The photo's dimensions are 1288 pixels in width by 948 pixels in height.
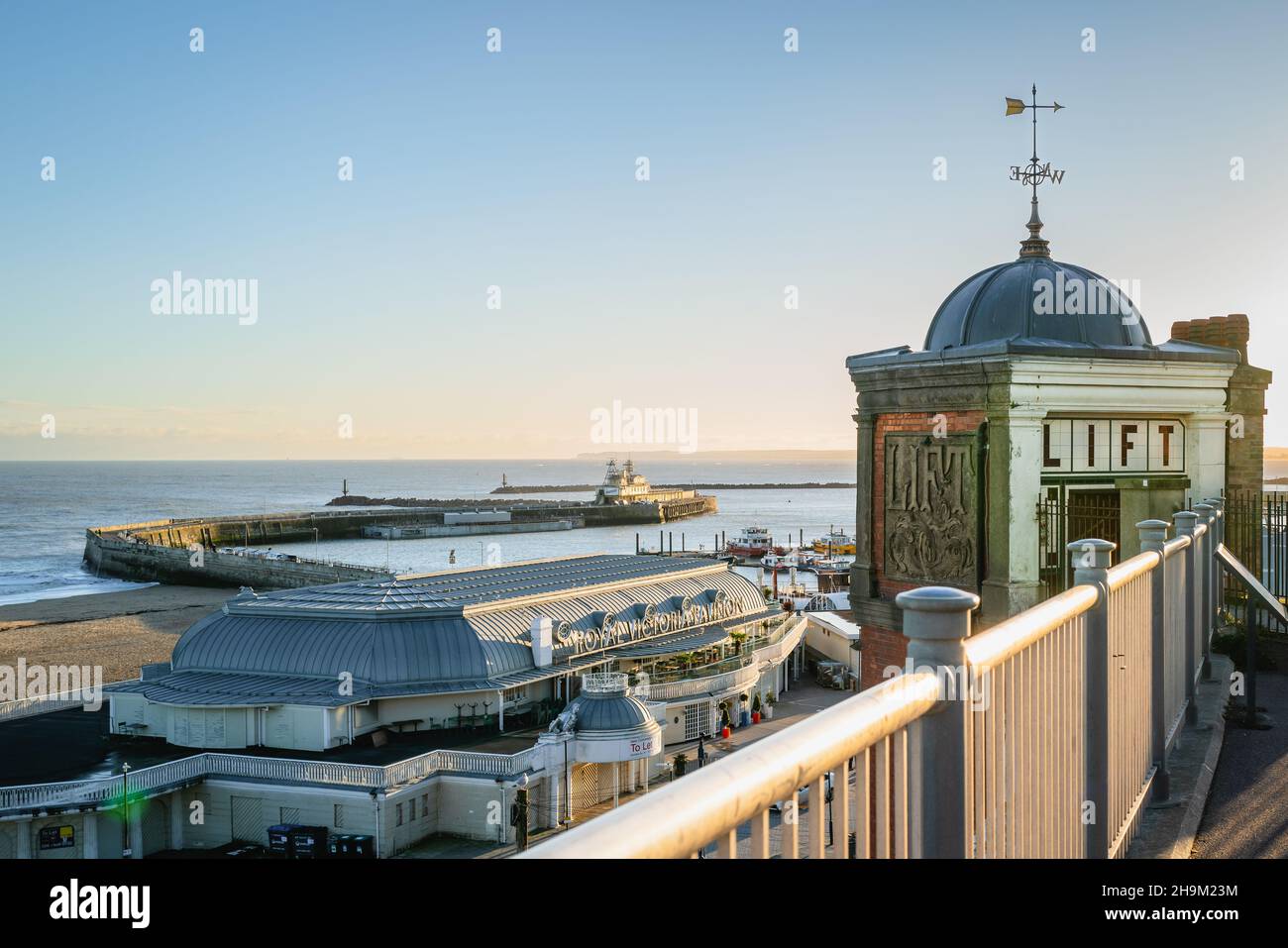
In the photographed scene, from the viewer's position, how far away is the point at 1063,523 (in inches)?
436

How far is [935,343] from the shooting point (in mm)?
13609

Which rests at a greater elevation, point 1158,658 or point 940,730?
point 940,730

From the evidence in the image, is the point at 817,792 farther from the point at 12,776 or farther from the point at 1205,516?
the point at 12,776

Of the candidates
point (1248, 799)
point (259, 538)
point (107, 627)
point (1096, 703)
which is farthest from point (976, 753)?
point (259, 538)

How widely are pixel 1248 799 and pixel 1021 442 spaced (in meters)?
4.51

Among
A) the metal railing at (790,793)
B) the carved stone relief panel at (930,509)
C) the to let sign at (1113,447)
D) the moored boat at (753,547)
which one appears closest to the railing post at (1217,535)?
the to let sign at (1113,447)

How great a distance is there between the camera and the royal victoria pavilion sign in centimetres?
3925

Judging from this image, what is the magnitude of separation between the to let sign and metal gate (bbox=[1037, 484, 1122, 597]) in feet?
0.82

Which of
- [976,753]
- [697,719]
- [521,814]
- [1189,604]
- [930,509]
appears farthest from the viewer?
[697,719]

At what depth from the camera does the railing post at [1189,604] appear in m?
8.85

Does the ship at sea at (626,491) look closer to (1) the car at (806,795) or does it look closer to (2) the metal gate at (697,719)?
(2) the metal gate at (697,719)

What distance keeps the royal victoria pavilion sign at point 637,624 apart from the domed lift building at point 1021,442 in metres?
27.3

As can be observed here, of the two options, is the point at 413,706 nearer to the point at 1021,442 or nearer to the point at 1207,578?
the point at 1021,442
